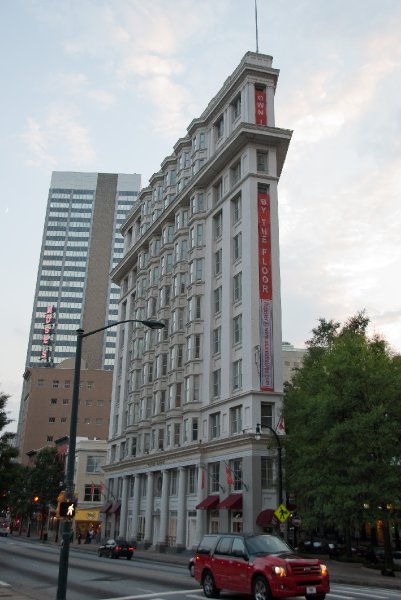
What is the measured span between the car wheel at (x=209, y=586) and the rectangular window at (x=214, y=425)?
111 feet

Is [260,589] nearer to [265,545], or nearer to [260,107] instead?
[265,545]

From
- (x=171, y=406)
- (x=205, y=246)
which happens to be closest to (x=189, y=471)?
(x=171, y=406)

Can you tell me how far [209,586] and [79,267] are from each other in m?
169

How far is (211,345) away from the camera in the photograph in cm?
5609

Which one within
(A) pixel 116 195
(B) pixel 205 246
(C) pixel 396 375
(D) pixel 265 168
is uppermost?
(A) pixel 116 195

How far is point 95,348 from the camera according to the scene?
16762 centimetres

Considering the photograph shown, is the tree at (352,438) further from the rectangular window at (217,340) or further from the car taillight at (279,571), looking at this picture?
the rectangular window at (217,340)

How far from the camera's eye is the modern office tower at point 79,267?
560ft

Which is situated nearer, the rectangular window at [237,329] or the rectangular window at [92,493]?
the rectangular window at [237,329]

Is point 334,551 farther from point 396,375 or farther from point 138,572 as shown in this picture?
point 138,572

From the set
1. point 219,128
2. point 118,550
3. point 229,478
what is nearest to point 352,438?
point 229,478

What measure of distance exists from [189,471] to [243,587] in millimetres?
40742

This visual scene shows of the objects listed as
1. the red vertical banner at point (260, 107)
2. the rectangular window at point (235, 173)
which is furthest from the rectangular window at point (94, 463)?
the red vertical banner at point (260, 107)

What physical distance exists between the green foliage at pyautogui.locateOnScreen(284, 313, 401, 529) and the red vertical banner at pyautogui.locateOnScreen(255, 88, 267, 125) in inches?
1144
